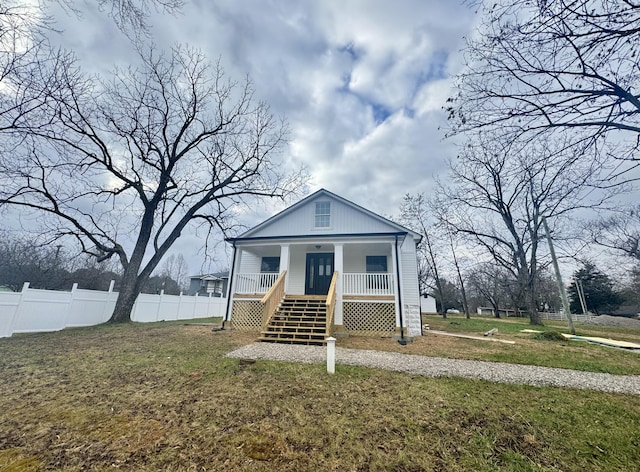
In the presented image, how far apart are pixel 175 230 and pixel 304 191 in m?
7.61

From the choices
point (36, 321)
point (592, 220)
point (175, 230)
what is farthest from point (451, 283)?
point (36, 321)

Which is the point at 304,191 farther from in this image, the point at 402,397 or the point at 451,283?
the point at 451,283

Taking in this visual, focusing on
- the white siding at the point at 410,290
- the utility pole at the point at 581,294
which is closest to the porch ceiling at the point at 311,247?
the white siding at the point at 410,290

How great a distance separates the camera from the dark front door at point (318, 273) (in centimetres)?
1255

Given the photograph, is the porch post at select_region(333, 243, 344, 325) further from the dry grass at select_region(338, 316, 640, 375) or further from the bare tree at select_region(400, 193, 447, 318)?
the bare tree at select_region(400, 193, 447, 318)

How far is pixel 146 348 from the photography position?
266 inches

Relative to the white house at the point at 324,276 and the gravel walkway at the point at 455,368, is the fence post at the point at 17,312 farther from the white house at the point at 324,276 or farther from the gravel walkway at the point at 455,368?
the gravel walkway at the point at 455,368

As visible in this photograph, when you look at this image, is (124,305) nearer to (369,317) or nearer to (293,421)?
(369,317)

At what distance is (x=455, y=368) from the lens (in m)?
5.50

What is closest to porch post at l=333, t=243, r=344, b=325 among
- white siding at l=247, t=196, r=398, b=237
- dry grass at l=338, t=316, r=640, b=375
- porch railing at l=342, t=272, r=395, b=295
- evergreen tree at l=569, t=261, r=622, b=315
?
porch railing at l=342, t=272, r=395, b=295

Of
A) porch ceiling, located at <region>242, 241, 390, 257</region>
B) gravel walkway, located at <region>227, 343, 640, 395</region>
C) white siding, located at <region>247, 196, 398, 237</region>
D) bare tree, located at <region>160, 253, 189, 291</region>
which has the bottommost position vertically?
gravel walkway, located at <region>227, 343, 640, 395</region>

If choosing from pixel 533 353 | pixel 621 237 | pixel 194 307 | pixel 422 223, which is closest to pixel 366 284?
pixel 533 353

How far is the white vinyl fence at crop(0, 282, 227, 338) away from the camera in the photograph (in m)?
8.31

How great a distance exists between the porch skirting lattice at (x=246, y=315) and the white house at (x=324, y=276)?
0.14 ft
